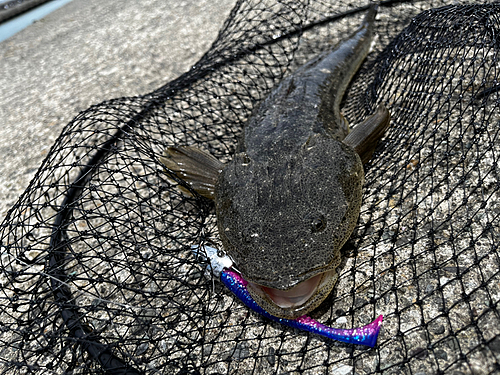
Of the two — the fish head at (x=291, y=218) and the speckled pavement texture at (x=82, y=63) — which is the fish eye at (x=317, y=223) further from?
the speckled pavement texture at (x=82, y=63)

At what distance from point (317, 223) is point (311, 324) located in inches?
22.7

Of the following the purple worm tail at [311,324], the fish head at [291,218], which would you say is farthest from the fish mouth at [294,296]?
the purple worm tail at [311,324]

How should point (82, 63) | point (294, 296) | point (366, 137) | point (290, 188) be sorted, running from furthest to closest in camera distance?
1. point (82, 63)
2. point (366, 137)
3. point (290, 188)
4. point (294, 296)

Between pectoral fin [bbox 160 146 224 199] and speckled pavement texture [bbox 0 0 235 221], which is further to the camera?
speckled pavement texture [bbox 0 0 235 221]

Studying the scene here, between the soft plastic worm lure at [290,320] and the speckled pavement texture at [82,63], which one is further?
the speckled pavement texture at [82,63]

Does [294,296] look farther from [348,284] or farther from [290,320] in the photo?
[348,284]

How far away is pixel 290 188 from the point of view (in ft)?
7.91

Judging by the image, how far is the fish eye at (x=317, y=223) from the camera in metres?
2.20

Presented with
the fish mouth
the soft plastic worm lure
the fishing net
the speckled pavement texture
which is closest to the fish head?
the fish mouth

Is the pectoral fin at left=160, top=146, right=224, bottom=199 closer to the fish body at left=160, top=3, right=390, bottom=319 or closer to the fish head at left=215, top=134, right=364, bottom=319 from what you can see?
the fish body at left=160, top=3, right=390, bottom=319

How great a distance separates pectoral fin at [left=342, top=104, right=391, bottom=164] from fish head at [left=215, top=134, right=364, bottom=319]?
1.03 ft

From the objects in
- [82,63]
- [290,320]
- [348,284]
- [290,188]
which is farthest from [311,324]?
[82,63]

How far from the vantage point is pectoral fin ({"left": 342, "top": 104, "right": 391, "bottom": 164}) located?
3078 millimetres

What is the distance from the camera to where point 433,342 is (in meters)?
2.03
